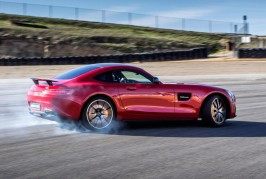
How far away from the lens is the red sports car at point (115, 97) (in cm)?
924

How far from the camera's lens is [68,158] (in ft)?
23.8

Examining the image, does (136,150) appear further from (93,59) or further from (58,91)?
(93,59)

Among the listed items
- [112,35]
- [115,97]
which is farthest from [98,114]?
[112,35]

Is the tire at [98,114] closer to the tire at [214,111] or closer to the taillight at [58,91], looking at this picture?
the taillight at [58,91]

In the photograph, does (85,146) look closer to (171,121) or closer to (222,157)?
(222,157)

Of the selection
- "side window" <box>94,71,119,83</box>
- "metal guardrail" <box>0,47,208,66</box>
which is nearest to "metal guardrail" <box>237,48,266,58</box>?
"metal guardrail" <box>0,47,208,66</box>

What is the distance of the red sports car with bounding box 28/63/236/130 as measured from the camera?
924 cm

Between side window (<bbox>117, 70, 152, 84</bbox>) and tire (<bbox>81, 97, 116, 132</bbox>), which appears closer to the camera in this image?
tire (<bbox>81, 97, 116, 132</bbox>)

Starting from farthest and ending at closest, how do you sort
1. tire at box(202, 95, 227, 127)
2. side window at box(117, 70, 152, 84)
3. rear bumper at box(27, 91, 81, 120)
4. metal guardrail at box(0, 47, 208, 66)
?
metal guardrail at box(0, 47, 208, 66)
tire at box(202, 95, 227, 127)
side window at box(117, 70, 152, 84)
rear bumper at box(27, 91, 81, 120)

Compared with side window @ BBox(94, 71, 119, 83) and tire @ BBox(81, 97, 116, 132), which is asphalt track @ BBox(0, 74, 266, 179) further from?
side window @ BBox(94, 71, 119, 83)

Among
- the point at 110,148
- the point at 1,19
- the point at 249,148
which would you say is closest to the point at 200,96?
the point at 249,148

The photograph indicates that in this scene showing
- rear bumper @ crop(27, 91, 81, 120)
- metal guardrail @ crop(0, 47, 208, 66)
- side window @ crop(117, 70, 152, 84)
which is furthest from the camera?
metal guardrail @ crop(0, 47, 208, 66)

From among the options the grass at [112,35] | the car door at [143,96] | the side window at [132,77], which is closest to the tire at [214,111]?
the car door at [143,96]

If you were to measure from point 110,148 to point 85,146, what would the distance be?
1.29ft
